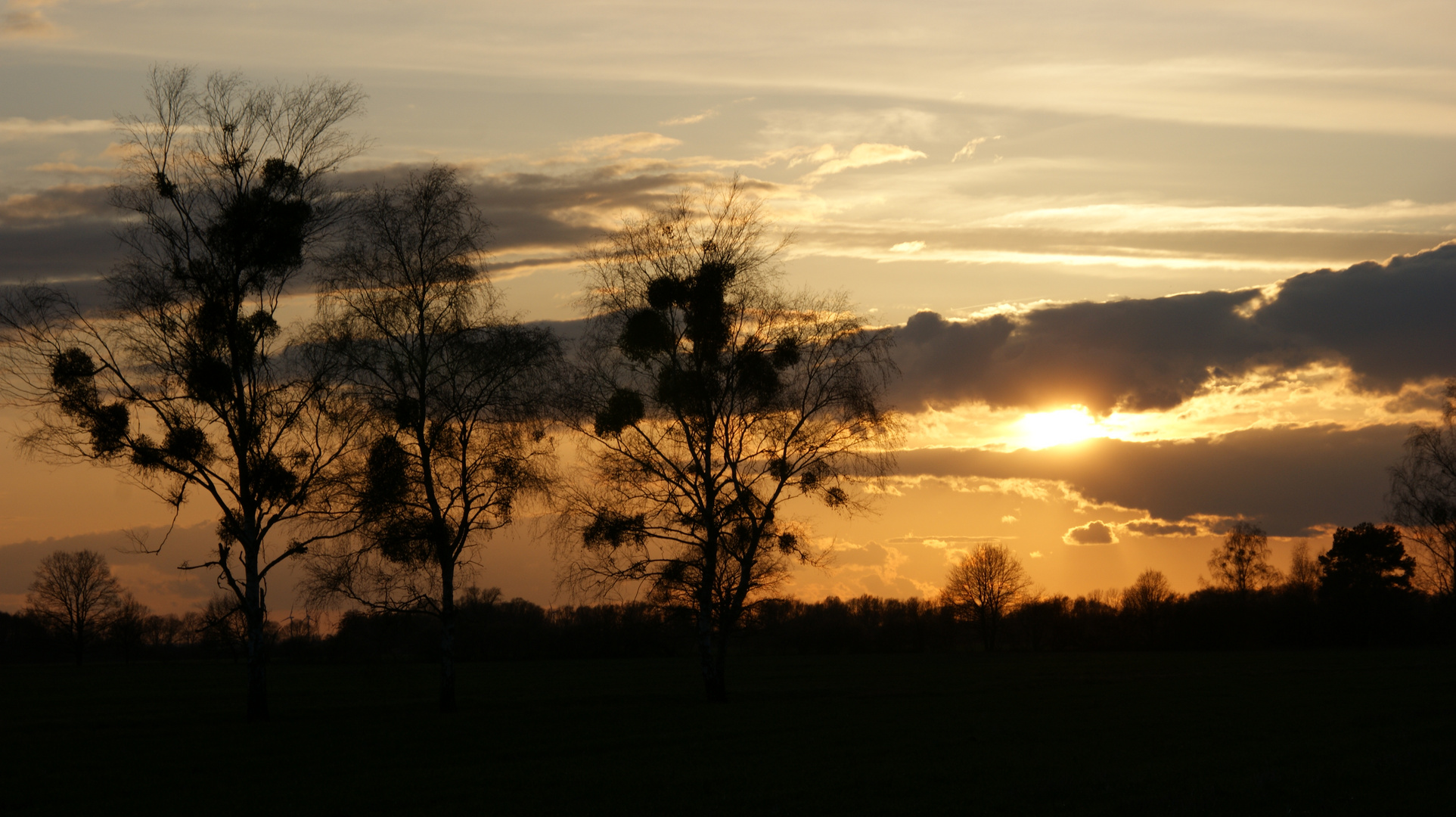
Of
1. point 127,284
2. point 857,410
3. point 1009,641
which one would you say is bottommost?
point 1009,641

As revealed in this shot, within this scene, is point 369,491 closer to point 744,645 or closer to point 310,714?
point 310,714

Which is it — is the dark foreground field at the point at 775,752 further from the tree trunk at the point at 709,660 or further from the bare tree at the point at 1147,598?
the bare tree at the point at 1147,598

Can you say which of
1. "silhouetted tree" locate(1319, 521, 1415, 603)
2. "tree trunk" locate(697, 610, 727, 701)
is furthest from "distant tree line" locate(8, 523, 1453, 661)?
"tree trunk" locate(697, 610, 727, 701)

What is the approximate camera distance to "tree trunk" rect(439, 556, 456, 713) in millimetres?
28891

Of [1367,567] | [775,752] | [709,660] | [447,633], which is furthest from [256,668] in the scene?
[1367,567]

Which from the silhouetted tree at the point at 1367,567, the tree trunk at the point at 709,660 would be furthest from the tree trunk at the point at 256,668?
the silhouetted tree at the point at 1367,567

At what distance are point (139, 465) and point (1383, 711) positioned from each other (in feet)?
107

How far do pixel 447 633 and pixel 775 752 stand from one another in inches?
497

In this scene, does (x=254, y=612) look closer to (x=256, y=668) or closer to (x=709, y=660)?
(x=256, y=668)

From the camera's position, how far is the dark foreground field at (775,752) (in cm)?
1500

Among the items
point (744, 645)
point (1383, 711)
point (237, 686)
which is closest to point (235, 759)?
point (1383, 711)

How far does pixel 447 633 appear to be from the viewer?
2927 cm

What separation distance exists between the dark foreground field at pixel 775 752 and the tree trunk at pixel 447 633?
0.90 meters

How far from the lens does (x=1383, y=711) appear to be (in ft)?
85.1
